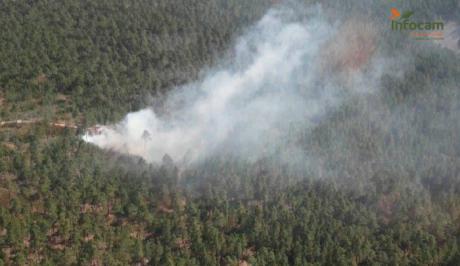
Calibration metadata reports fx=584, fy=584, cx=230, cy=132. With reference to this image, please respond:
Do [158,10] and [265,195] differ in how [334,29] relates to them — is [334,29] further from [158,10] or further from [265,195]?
[265,195]

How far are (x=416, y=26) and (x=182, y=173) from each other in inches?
4201

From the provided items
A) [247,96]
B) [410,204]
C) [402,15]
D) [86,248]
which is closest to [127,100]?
[247,96]

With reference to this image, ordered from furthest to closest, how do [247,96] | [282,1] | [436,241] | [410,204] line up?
[282,1]
[247,96]
[410,204]
[436,241]

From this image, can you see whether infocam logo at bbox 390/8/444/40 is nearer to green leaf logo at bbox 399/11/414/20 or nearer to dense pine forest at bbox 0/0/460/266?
green leaf logo at bbox 399/11/414/20

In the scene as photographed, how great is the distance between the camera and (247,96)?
13238 centimetres

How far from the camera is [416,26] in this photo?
174m

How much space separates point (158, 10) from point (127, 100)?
50.1 meters

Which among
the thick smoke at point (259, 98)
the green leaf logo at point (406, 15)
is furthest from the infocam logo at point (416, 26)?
the thick smoke at point (259, 98)

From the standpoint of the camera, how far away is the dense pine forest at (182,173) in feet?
258

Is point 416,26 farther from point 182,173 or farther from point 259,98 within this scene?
point 182,173

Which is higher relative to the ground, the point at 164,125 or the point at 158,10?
the point at 158,10

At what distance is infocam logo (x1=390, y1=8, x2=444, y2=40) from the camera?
17400 centimetres

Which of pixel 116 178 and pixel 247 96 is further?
pixel 247 96

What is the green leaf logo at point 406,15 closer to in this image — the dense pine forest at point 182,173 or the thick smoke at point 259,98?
the thick smoke at point 259,98
